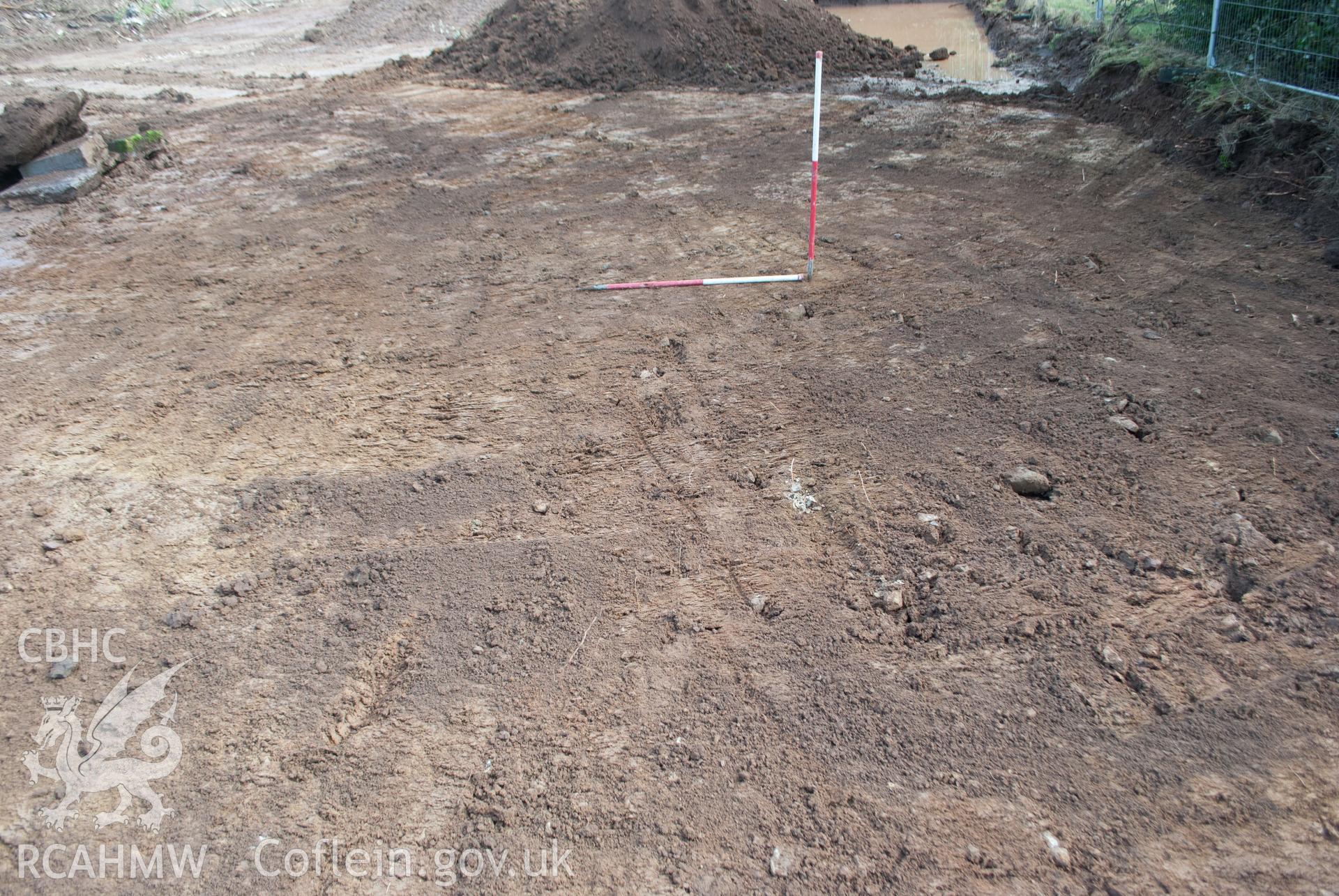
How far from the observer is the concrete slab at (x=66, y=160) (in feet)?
27.9

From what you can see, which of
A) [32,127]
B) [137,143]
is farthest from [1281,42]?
[32,127]

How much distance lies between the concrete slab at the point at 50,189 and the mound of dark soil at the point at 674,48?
6.19m

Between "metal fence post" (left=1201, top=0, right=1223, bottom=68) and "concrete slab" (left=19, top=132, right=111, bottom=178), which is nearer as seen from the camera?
"metal fence post" (left=1201, top=0, right=1223, bottom=68)

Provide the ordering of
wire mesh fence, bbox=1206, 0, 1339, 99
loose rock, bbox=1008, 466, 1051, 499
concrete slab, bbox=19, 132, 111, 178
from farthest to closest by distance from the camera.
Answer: concrete slab, bbox=19, 132, 111, 178 → wire mesh fence, bbox=1206, 0, 1339, 99 → loose rock, bbox=1008, 466, 1051, 499

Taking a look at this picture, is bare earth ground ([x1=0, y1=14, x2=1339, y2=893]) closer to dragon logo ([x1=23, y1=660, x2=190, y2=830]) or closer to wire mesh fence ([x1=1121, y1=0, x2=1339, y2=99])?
dragon logo ([x1=23, y1=660, x2=190, y2=830])

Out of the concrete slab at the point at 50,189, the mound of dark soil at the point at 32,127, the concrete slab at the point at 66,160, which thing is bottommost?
the concrete slab at the point at 50,189

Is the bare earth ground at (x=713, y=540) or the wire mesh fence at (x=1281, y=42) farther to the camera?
the wire mesh fence at (x=1281, y=42)

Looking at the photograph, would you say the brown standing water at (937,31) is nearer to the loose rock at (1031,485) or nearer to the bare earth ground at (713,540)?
the bare earth ground at (713,540)

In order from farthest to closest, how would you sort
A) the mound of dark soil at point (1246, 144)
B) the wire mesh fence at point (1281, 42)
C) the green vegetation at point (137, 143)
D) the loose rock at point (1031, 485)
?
the green vegetation at point (137, 143) → the wire mesh fence at point (1281, 42) → the mound of dark soil at point (1246, 144) → the loose rock at point (1031, 485)

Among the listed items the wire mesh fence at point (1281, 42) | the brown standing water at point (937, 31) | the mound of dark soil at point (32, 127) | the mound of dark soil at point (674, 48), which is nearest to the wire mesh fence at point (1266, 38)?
the wire mesh fence at point (1281, 42)

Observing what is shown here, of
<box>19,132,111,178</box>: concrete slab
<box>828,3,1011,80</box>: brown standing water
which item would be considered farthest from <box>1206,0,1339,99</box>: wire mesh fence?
<box>19,132,111,178</box>: concrete slab

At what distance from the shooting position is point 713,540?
3666 mm

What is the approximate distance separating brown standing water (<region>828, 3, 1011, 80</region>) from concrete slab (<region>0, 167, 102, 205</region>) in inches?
462

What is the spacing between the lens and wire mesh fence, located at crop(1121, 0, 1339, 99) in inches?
277
